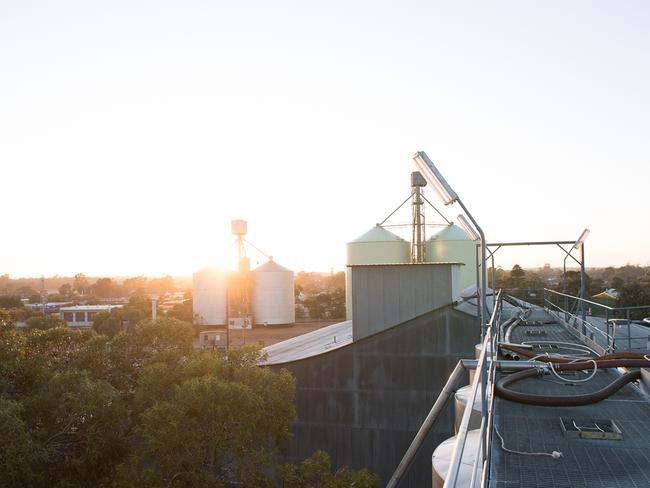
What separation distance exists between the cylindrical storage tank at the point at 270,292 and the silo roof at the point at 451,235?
23142 mm

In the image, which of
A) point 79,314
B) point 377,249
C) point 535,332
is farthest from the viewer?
point 79,314

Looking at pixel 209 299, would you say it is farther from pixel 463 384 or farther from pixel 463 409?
pixel 463 409

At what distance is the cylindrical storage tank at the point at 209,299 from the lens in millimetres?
50500

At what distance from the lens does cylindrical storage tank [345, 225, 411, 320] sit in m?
30.7

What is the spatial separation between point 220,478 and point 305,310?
218ft

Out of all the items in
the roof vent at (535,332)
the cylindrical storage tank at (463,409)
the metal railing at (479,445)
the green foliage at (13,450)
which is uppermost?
the metal railing at (479,445)

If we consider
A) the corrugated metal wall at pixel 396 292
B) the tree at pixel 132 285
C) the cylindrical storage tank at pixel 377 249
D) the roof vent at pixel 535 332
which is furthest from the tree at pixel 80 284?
the roof vent at pixel 535 332

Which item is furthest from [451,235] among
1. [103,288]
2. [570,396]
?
[103,288]

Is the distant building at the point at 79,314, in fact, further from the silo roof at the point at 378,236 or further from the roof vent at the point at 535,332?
the roof vent at the point at 535,332

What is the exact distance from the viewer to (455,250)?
3228 centimetres

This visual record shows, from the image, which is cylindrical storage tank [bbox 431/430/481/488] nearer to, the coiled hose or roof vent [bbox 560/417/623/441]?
the coiled hose

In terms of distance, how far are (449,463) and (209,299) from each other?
47560mm

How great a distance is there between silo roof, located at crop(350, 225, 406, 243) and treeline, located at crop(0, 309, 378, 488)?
66.6 feet

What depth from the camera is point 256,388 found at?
10891 millimetres
